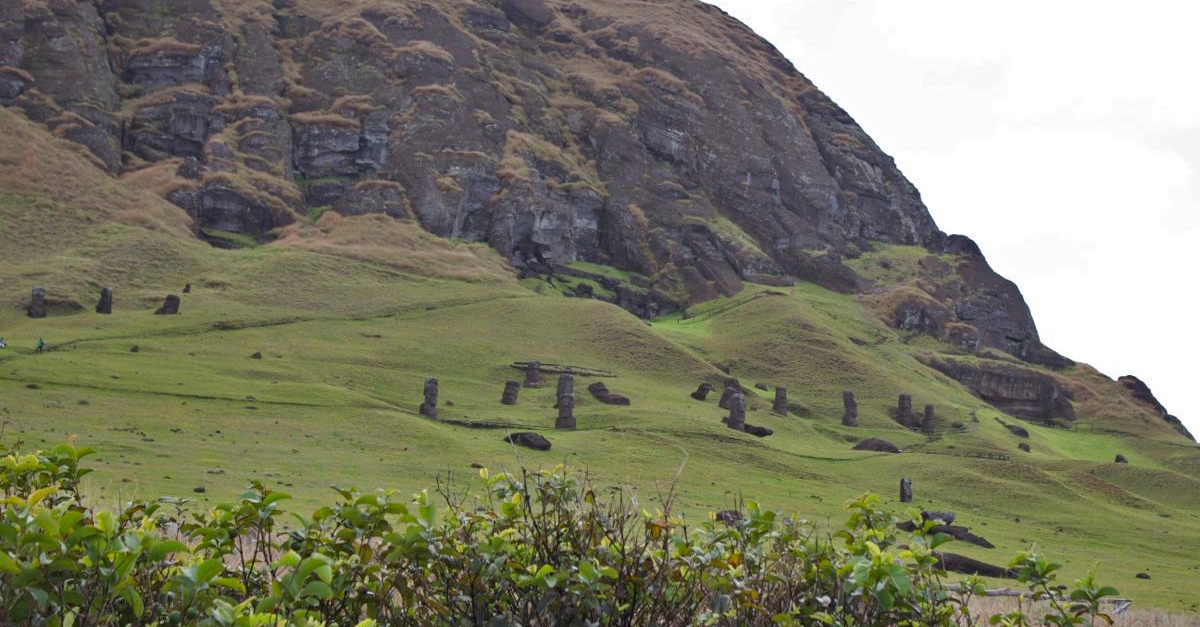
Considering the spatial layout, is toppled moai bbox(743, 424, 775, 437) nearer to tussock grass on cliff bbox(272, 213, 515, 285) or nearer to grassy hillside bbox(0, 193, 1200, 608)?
grassy hillside bbox(0, 193, 1200, 608)

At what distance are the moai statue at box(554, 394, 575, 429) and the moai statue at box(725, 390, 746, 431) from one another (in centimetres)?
1149

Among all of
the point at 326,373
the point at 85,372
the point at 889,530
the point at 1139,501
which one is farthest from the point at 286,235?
the point at 889,530

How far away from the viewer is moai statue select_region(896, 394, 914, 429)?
9362 centimetres

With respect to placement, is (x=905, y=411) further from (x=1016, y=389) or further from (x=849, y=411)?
(x=1016, y=389)

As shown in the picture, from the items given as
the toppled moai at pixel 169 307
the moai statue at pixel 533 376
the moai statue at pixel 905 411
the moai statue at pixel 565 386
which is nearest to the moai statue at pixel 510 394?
the moai statue at pixel 565 386

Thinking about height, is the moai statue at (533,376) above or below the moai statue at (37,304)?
above

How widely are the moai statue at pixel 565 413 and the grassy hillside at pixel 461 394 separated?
1.01m

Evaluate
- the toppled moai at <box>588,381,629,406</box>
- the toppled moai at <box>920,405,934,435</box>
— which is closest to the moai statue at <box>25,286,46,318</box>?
the toppled moai at <box>588,381,629,406</box>

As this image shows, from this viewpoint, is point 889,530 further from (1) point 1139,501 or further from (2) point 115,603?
(1) point 1139,501

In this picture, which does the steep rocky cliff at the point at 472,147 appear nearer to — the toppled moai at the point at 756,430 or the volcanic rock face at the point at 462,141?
the volcanic rock face at the point at 462,141

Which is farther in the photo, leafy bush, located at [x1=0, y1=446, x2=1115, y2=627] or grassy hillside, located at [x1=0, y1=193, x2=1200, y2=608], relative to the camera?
grassy hillside, located at [x1=0, y1=193, x2=1200, y2=608]

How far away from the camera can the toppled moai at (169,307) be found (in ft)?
280

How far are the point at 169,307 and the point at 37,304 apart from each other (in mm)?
9133

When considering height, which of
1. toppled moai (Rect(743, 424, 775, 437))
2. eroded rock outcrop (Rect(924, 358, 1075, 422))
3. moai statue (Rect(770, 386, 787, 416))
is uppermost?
eroded rock outcrop (Rect(924, 358, 1075, 422))
